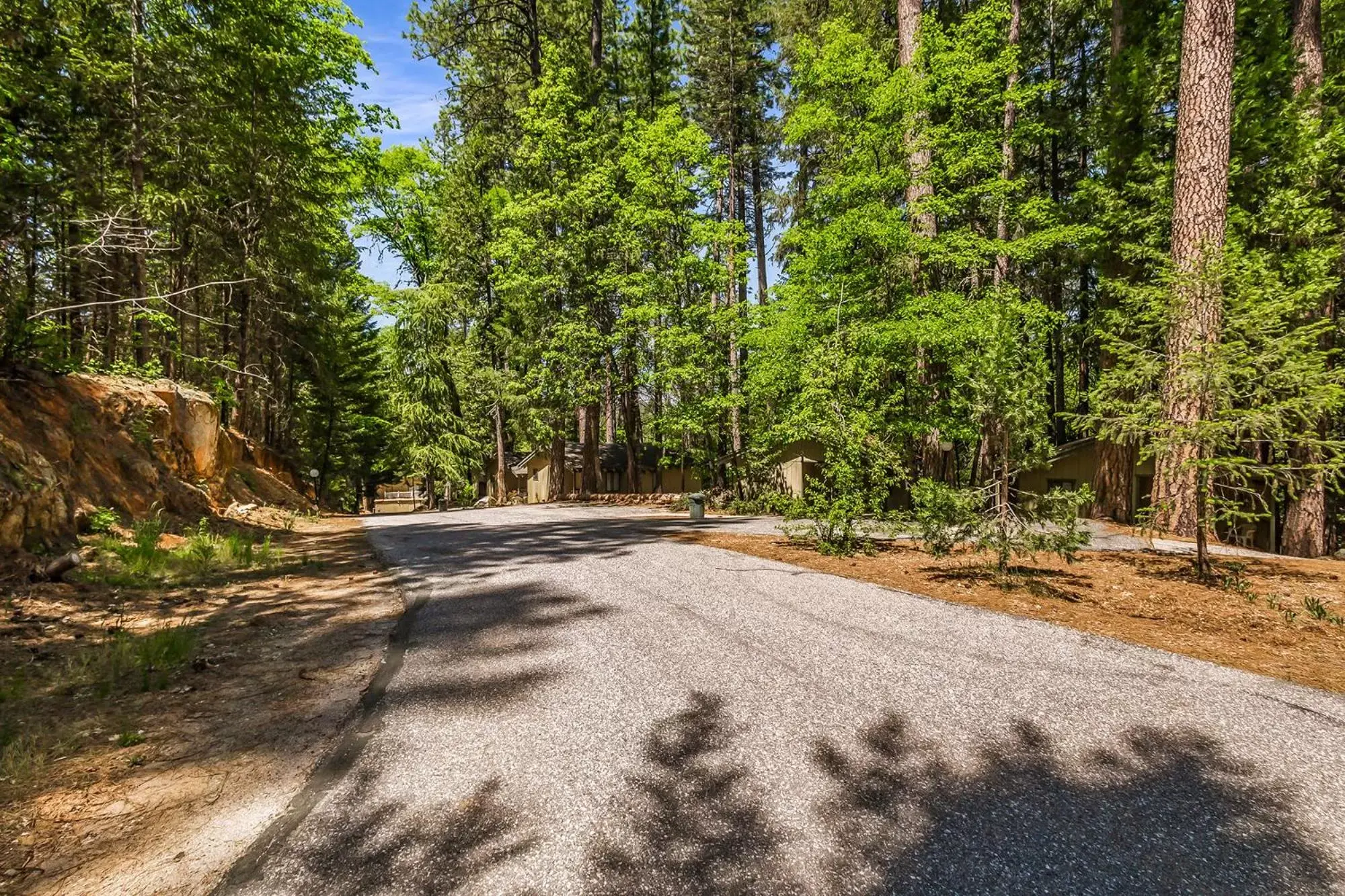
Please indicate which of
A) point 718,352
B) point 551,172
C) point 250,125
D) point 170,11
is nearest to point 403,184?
point 551,172

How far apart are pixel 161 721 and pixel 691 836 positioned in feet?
10.6

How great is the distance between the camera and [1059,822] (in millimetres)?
2379

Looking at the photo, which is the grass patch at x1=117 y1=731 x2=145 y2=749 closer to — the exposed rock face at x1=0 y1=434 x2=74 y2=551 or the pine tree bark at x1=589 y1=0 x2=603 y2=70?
the exposed rock face at x1=0 y1=434 x2=74 y2=551

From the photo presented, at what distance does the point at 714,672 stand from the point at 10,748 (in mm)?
3771

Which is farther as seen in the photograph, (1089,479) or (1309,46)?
(1089,479)

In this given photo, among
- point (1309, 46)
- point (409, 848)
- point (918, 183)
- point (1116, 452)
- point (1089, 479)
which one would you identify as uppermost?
point (1309, 46)

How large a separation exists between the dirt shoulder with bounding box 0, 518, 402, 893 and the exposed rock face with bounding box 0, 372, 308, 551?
1286mm

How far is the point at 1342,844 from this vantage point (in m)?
2.23

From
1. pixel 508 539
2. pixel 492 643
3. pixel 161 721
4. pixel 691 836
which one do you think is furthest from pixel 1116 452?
pixel 161 721

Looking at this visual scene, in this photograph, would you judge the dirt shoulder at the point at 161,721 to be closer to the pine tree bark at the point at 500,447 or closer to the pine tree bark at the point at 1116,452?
the pine tree bark at the point at 1116,452

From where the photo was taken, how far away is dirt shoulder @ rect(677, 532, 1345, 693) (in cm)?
433

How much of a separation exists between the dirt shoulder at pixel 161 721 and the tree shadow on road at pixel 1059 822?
2613 mm

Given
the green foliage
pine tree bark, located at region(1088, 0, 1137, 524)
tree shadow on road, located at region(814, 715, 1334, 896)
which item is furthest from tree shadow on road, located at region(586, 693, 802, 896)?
pine tree bark, located at region(1088, 0, 1137, 524)

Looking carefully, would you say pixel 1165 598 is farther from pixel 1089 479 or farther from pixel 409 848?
pixel 1089 479
